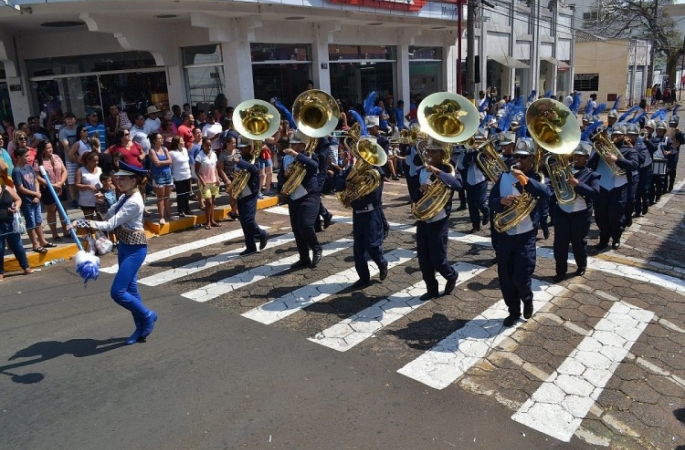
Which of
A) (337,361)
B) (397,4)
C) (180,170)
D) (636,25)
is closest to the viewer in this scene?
(337,361)

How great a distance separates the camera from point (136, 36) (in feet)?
45.7

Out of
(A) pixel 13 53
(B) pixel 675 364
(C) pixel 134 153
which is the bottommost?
(B) pixel 675 364

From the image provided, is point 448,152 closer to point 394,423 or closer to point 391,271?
point 391,271

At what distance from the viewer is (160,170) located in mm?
10414

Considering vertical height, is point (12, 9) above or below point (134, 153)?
above

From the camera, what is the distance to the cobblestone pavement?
4.58 metres

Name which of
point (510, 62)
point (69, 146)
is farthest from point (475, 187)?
point (510, 62)

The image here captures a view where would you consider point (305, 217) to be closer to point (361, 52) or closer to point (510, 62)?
point (361, 52)

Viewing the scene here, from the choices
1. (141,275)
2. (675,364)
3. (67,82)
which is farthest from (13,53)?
(675,364)

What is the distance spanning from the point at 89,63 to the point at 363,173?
465 inches

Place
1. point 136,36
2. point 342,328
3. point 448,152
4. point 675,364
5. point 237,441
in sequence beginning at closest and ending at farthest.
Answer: point 237,441 → point 675,364 → point 342,328 → point 448,152 → point 136,36

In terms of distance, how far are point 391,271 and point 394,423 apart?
358 cm

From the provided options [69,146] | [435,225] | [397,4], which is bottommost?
[435,225]

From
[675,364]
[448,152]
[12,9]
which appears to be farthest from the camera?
[12,9]
